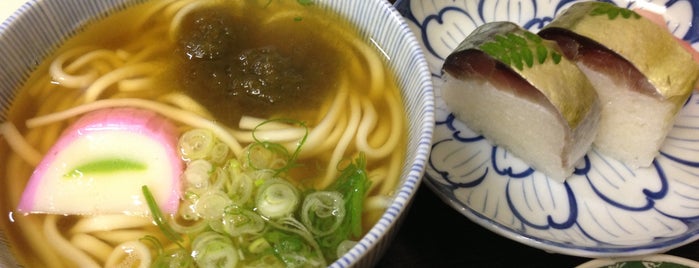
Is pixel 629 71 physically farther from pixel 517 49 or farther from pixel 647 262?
pixel 647 262

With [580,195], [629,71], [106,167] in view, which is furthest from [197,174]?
[629,71]

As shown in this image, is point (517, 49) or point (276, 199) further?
point (517, 49)

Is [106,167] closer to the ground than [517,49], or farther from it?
farther from it

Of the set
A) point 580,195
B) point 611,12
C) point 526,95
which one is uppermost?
point 611,12

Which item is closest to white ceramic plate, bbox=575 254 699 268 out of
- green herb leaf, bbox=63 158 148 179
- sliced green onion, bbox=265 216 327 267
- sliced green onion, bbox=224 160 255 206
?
sliced green onion, bbox=265 216 327 267

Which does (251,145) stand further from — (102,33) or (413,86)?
(102,33)

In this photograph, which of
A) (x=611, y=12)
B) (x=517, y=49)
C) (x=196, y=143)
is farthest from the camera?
(x=611, y=12)

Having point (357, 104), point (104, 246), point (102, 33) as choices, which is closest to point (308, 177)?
point (357, 104)

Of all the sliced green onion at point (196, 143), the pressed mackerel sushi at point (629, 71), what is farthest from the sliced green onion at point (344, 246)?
the pressed mackerel sushi at point (629, 71)
